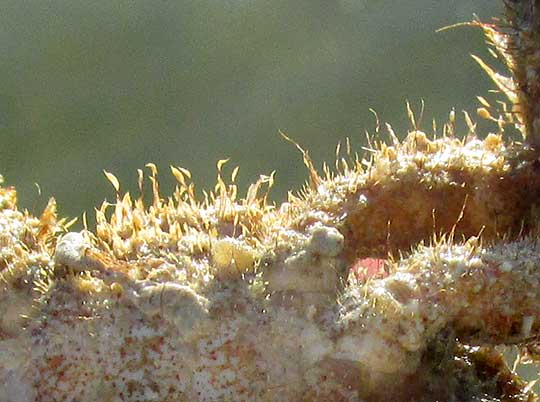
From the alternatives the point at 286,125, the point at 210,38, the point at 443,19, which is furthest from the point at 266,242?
the point at 443,19

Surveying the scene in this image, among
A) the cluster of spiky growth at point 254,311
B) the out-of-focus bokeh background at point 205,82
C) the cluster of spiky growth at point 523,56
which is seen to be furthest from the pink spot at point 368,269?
the out-of-focus bokeh background at point 205,82

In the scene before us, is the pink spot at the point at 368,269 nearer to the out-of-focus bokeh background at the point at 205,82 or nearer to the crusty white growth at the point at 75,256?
the crusty white growth at the point at 75,256

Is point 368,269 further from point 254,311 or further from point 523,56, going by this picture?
point 523,56

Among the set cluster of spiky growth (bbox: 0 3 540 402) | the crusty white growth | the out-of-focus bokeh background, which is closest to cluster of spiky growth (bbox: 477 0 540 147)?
cluster of spiky growth (bbox: 0 3 540 402)

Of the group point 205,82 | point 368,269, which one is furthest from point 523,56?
point 205,82

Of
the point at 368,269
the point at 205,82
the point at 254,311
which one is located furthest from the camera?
the point at 205,82

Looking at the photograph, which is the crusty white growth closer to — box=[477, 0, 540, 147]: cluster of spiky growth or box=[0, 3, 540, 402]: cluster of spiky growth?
box=[0, 3, 540, 402]: cluster of spiky growth

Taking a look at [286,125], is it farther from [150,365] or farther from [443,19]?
[150,365]
